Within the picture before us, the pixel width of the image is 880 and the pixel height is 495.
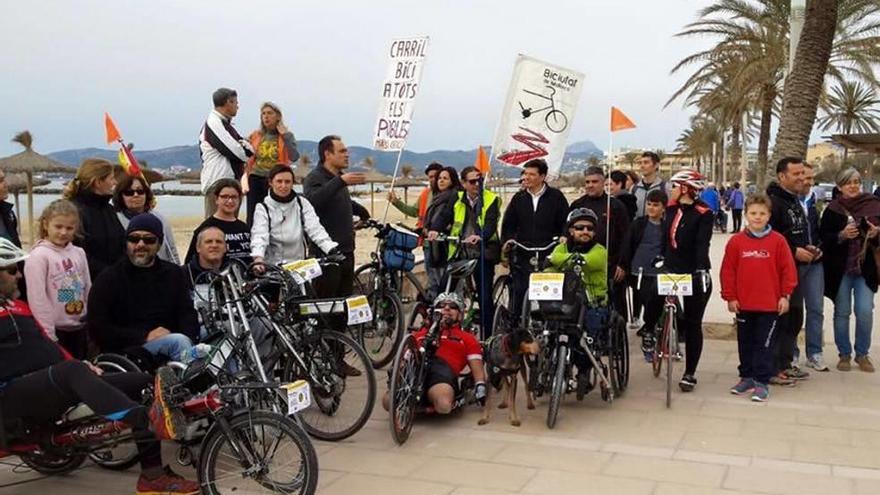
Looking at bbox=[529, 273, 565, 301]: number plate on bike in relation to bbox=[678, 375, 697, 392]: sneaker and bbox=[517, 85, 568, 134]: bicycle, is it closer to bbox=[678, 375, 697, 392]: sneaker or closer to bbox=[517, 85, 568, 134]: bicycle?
bbox=[678, 375, 697, 392]: sneaker

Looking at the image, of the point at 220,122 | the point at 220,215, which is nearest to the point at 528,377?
the point at 220,215

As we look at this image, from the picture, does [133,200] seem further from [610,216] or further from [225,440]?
[610,216]

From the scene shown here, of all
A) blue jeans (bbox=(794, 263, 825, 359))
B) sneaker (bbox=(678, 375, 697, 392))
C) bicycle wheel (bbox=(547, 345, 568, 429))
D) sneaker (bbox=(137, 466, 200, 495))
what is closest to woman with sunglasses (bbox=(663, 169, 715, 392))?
sneaker (bbox=(678, 375, 697, 392))

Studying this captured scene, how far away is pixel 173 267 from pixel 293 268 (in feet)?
2.48

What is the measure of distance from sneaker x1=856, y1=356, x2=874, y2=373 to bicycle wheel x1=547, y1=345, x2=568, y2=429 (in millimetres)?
3362

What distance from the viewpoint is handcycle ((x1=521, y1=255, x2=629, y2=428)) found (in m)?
5.54

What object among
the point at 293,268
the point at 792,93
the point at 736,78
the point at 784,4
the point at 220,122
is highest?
the point at 784,4

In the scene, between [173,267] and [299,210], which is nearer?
[173,267]

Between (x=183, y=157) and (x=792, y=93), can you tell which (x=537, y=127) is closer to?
(x=792, y=93)

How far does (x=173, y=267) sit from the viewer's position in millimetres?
5020

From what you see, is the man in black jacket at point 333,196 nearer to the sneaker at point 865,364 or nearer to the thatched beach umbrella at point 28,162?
the sneaker at point 865,364

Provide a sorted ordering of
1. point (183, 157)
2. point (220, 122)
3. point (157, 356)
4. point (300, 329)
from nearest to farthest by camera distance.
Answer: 1. point (157, 356)
2. point (300, 329)
3. point (220, 122)
4. point (183, 157)

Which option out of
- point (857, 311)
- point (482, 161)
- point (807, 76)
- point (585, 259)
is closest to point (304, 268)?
point (585, 259)

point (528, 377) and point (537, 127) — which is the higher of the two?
point (537, 127)
